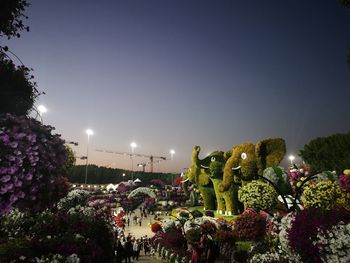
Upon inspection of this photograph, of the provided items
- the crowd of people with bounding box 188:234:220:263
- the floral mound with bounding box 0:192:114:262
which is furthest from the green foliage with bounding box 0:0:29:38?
the crowd of people with bounding box 188:234:220:263

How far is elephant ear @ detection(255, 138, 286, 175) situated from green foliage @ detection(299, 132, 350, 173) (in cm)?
1442

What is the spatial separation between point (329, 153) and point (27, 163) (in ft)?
143

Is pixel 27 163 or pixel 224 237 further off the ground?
pixel 27 163

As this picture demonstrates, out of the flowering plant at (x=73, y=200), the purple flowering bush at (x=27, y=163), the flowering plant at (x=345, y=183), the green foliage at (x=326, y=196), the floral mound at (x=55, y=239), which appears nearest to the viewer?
the purple flowering bush at (x=27, y=163)

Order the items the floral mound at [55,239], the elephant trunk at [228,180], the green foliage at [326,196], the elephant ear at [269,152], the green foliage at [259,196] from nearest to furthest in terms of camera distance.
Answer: the floral mound at [55,239] < the green foliage at [326,196] < the green foliage at [259,196] < the elephant ear at [269,152] < the elephant trunk at [228,180]

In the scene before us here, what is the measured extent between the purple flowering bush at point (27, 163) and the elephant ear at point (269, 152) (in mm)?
27037

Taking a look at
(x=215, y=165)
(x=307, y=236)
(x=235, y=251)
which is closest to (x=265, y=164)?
(x=215, y=165)

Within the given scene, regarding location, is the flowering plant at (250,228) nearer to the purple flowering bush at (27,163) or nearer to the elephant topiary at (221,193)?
the purple flowering bush at (27,163)

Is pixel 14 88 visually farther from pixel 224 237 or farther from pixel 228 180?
pixel 228 180

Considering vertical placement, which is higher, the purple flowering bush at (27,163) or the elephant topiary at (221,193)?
the elephant topiary at (221,193)

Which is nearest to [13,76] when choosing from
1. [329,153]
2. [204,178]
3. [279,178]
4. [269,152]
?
[279,178]

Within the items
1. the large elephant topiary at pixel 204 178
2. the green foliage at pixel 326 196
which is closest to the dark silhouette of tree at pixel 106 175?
the large elephant topiary at pixel 204 178

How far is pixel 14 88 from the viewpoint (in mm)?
5789

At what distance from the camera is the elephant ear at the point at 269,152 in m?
30.0
